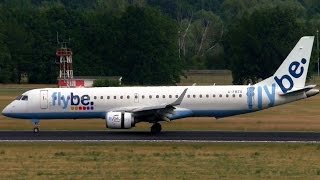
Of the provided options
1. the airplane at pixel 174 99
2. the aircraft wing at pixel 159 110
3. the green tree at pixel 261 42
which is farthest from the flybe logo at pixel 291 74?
the green tree at pixel 261 42

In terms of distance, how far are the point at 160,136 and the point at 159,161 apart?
1176 centimetres

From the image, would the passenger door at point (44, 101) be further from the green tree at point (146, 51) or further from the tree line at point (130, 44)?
the green tree at point (146, 51)

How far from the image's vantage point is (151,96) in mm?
52719

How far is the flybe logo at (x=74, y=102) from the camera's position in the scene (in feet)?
172

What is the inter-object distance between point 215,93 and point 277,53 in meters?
62.2

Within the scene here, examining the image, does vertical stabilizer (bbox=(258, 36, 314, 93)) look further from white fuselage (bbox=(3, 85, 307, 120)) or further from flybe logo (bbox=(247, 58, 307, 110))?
white fuselage (bbox=(3, 85, 307, 120))

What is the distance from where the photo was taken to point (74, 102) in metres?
52.6

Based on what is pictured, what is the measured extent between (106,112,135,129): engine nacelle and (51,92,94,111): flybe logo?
276 centimetres

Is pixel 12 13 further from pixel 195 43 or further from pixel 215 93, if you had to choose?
pixel 215 93

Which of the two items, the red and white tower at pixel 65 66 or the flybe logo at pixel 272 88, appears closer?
the flybe logo at pixel 272 88

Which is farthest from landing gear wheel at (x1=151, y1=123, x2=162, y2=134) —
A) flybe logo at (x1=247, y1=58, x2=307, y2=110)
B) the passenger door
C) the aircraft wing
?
the passenger door

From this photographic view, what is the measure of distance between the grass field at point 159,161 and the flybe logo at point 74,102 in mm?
7529

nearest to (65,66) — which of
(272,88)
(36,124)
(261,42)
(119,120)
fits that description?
(261,42)

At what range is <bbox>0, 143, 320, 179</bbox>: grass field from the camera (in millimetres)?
33500
